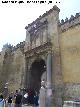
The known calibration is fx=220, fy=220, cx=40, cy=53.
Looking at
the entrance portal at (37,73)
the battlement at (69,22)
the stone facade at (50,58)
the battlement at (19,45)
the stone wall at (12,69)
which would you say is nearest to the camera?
the stone facade at (50,58)

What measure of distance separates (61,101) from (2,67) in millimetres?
9890

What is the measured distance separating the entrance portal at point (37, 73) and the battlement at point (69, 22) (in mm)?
3834

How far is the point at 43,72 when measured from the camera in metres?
19.3

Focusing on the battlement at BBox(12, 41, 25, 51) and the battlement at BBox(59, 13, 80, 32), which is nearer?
the battlement at BBox(59, 13, 80, 32)

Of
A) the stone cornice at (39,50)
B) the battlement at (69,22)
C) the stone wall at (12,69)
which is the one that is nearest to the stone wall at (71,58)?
the battlement at (69,22)

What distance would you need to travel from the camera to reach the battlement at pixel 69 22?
15000 millimetres

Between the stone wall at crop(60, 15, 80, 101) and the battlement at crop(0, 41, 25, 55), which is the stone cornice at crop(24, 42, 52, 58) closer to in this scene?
the stone wall at crop(60, 15, 80, 101)

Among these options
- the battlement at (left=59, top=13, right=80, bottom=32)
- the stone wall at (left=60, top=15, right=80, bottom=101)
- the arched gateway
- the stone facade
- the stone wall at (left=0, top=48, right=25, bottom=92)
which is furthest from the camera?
the stone wall at (left=0, top=48, right=25, bottom=92)

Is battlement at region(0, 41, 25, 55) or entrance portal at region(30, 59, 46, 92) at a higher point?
battlement at region(0, 41, 25, 55)

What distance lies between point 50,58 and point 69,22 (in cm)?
296

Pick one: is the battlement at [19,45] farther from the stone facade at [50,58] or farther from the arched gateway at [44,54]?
the arched gateway at [44,54]

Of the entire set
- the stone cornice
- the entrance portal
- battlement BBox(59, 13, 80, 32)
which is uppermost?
battlement BBox(59, 13, 80, 32)

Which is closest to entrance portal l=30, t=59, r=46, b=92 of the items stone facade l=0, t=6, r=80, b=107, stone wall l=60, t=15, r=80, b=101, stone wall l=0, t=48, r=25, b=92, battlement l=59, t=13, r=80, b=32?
stone facade l=0, t=6, r=80, b=107

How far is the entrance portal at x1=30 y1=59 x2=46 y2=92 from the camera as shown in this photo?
60.7 feet
